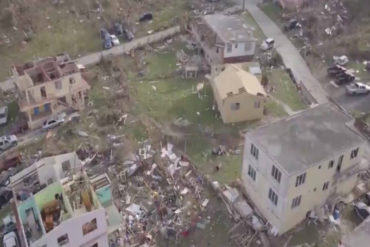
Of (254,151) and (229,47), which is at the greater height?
(229,47)

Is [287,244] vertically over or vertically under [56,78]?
under

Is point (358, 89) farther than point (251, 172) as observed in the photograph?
Yes

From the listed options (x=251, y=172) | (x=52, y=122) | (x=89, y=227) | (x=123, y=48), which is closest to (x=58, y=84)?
(x=52, y=122)

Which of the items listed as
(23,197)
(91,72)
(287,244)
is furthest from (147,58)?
(287,244)

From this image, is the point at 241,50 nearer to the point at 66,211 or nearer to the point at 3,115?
the point at 3,115

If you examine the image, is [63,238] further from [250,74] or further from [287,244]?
[250,74]

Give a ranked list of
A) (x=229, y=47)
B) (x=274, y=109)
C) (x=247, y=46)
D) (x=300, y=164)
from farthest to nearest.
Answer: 1. (x=247, y=46)
2. (x=229, y=47)
3. (x=274, y=109)
4. (x=300, y=164)
